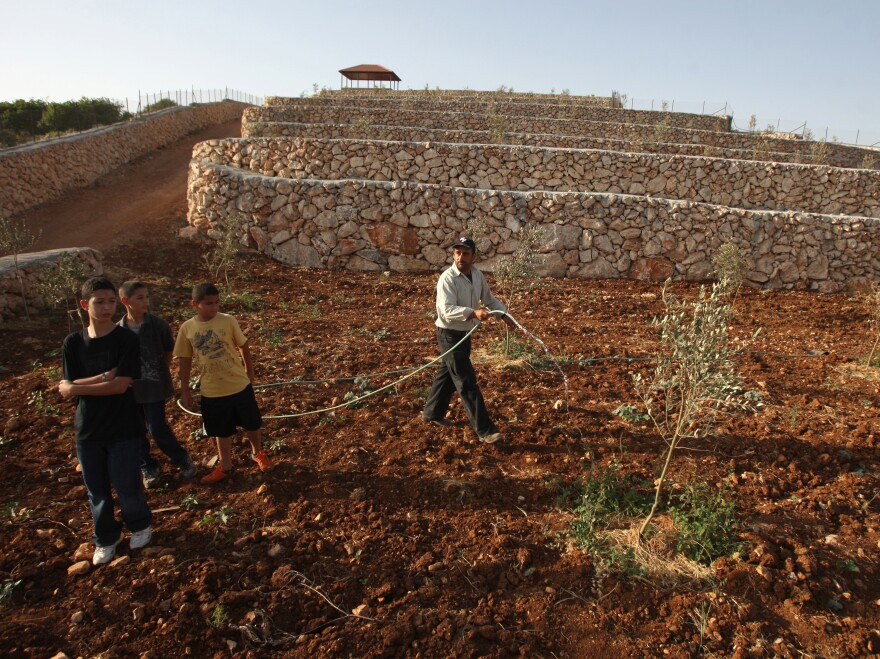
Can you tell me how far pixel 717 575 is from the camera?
2.91 m

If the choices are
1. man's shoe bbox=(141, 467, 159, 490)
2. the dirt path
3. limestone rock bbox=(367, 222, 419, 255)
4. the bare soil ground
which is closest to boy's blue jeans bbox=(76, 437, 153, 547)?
the bare soil ground

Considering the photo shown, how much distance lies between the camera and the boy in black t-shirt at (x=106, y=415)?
2906 millimetres

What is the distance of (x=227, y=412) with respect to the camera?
3.67 metres

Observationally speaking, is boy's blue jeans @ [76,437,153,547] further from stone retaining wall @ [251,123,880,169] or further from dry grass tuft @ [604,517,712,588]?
stone retaining wall @ [251,123,880,169]

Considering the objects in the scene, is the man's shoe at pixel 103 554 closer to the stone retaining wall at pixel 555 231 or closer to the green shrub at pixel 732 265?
the stone retaining wall at pixel 555 231

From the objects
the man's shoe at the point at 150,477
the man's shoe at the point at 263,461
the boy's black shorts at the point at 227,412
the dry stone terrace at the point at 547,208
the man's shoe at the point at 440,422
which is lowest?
the man's shoe at the point at 150,477

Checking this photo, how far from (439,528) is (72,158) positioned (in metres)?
15.9

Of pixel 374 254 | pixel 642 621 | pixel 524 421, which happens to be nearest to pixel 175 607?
pixel 642 621

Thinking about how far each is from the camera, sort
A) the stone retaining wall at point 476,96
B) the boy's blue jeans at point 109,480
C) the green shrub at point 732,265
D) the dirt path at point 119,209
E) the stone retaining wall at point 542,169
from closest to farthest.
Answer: the boy's blue jeans at point 109,480 < the green shrub at point 732,265 < the dirt path at point 119,209 < the stone retaining wall at point 542,169 < the stone retaining wall at point 476,96

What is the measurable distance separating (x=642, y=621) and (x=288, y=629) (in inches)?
70.7

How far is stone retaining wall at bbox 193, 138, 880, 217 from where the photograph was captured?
11924 mm

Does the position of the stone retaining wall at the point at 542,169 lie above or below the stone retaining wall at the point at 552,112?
below

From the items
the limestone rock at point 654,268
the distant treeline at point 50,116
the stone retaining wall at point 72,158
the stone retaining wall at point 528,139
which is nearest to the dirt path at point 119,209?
the stone retaining wall at point 72,158

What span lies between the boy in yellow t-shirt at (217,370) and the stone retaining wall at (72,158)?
11874mm
